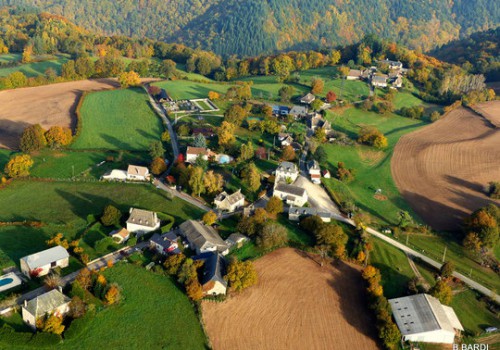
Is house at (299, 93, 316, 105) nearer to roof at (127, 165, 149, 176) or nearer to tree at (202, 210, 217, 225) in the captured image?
roof at (127, 165, 149, 176)

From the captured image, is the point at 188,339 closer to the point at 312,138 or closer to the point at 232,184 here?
the point at 232,184

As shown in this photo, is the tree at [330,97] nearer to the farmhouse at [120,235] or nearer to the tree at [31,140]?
the tree at [31,140]

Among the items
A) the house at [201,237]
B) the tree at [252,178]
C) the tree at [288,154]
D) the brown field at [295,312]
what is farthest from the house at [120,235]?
the tree at [288,154]

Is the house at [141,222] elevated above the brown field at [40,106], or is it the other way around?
the house at [141,222]

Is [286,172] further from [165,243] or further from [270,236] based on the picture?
[165,243]

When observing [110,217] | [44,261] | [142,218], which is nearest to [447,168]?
[142,218]
